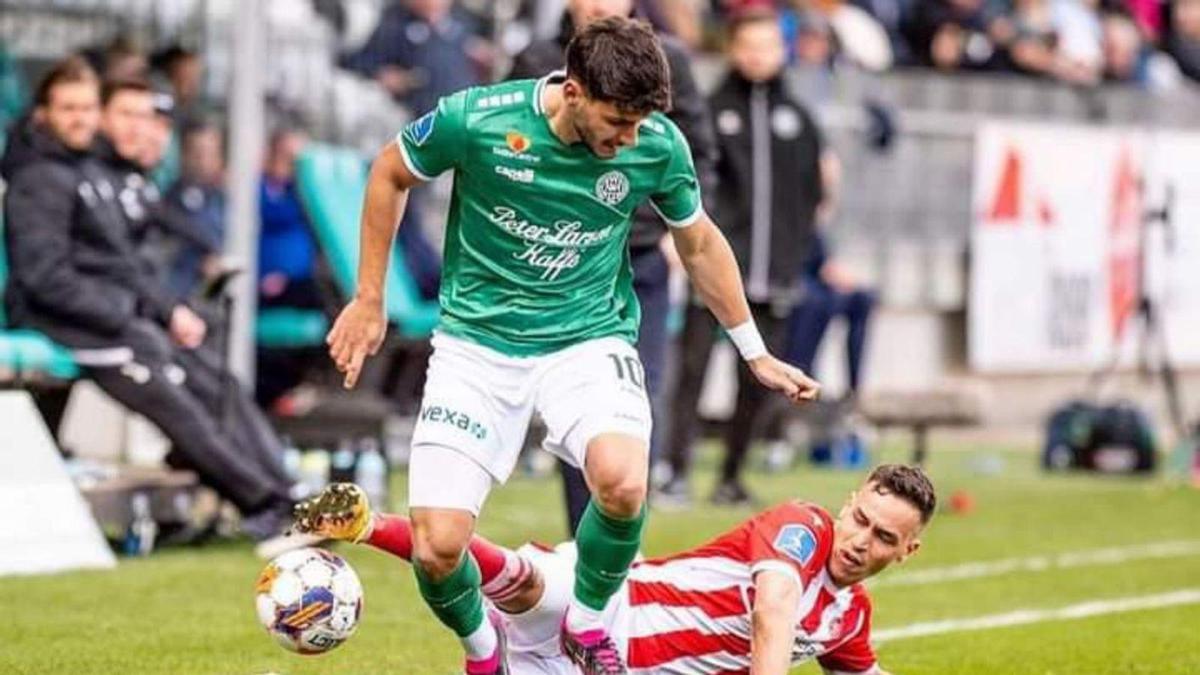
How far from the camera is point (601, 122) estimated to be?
26.7 ft

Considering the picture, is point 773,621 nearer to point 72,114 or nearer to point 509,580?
point 509,580

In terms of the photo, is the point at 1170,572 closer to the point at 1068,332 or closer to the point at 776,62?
the point at 776,62

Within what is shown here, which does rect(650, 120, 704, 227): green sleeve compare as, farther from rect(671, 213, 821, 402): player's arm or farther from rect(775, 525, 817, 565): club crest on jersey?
rect(775, 525, 817, 565): club crest on jersey

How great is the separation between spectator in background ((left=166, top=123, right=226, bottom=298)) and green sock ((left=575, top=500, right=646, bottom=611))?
7.89 meters

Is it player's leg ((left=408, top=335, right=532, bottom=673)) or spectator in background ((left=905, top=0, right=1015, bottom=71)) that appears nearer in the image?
player's leg ((left=408, top=335, right=532, bottom=673))

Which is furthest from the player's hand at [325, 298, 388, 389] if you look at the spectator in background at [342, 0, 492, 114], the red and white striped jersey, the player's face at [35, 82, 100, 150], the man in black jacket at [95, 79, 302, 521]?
the spectator in background at [342, 0, 492, 114]

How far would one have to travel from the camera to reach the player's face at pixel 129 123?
12977 millimetres

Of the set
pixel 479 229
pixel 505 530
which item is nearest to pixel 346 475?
pixel 505 530

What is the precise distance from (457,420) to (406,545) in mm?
500

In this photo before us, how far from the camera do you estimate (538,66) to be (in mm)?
11383

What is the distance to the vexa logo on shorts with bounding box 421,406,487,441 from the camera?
27.8 ft

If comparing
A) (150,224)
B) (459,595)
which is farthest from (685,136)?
(459,595)

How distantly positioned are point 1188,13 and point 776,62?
39.4 feet

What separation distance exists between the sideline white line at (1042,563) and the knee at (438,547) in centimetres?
407
